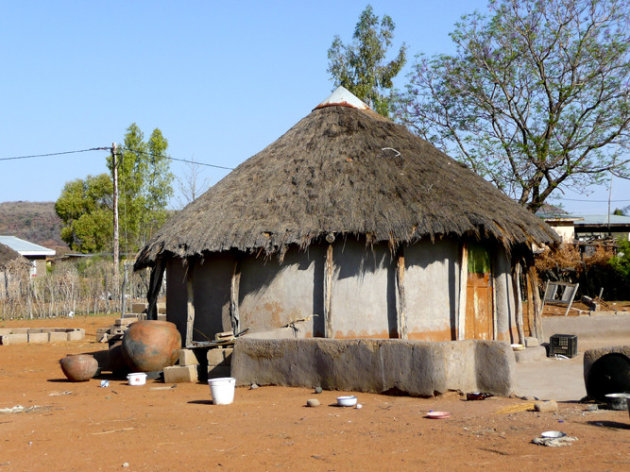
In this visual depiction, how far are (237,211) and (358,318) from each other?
283cm

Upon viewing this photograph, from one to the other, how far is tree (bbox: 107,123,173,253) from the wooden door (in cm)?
2360

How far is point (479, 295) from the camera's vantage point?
498 inches

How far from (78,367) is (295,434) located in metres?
5.78

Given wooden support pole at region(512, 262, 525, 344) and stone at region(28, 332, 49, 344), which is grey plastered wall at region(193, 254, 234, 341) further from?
stone at region(28, 332, 49, 344)

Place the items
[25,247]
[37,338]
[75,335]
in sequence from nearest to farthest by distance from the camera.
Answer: [37,338]
[75,335]
[25,247]

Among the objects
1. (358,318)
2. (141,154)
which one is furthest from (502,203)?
(141,154)

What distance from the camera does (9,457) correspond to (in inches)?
227

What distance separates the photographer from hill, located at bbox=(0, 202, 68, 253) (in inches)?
2751

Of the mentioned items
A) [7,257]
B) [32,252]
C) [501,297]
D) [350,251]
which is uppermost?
[32,252]

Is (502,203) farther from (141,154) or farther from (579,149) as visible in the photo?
(141,154)

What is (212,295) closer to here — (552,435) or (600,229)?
(552,435)

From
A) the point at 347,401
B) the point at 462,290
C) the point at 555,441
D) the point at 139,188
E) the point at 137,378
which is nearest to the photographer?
the point at 555,441

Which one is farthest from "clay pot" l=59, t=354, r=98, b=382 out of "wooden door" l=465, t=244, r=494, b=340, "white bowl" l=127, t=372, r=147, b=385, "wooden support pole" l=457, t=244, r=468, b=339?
"wooden door" l=465, t=244, r=494, b=340

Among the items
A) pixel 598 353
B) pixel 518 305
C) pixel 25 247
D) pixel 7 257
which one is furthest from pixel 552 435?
pixel 25 247
